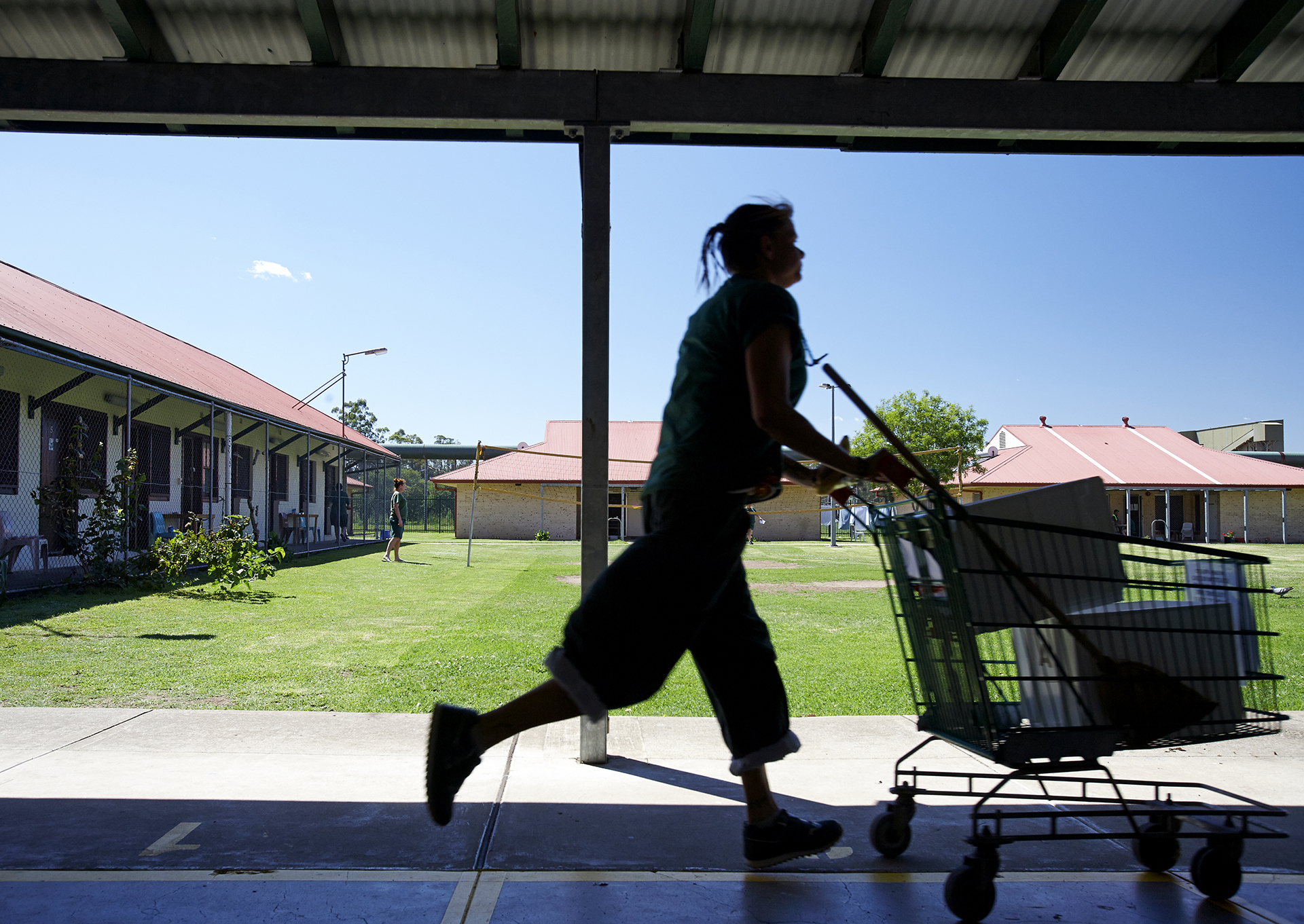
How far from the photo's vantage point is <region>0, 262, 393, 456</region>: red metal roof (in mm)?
12258

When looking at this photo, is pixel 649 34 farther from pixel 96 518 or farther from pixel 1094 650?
pixel 96 518

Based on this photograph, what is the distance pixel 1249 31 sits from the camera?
3.68 metres

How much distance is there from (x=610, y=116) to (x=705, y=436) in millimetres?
2042

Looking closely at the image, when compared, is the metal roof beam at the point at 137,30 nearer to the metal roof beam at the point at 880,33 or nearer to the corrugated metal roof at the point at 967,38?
the metal roof beam at the point at 880,33

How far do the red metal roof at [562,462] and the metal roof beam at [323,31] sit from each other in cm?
3105

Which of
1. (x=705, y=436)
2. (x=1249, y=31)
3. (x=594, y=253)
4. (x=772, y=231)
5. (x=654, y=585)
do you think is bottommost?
(x=654, y=585)

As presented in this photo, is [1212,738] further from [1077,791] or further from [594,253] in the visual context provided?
[594,253]

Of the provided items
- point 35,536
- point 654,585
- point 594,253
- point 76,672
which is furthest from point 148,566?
point 654,585

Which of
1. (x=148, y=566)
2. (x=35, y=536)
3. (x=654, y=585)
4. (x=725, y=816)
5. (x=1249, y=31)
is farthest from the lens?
(x=35, y=536)

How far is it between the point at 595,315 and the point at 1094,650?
2.33 metres

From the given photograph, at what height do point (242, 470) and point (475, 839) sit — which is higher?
point (242, 470)

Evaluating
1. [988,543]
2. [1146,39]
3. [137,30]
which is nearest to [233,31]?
[137,30]

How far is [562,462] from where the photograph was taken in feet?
130

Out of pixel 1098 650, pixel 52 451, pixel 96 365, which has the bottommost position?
pixel 1098 650
